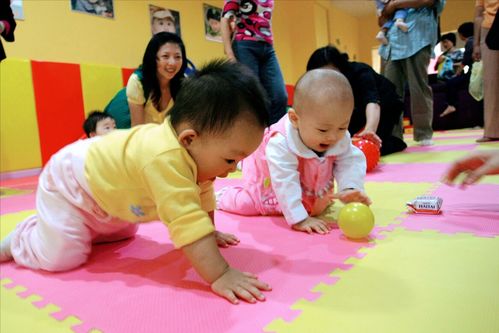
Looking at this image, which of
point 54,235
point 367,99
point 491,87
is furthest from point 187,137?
point 491,87

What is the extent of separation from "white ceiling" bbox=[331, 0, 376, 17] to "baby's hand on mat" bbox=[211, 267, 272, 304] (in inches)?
322

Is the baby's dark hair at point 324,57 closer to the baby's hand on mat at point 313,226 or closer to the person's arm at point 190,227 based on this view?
the baby's hand on mat at point 313,226

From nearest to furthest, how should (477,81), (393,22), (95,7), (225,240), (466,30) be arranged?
1. (225,240)
2. (393,22)
3. (95,7)
4. (477,81)
5. (466,30)

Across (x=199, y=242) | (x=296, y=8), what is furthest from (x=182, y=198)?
(x=296, y=8)

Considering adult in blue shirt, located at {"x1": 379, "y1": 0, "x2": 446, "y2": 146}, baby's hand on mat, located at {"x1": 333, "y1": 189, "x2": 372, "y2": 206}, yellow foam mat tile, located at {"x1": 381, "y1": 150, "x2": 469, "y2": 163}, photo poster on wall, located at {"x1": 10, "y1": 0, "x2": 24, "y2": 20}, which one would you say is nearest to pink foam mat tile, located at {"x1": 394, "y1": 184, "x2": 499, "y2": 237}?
baby's hand on mat, located at {"x1": 333, "y1": 189, "x2": 372, "y2": 206}

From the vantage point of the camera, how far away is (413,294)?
0.70m

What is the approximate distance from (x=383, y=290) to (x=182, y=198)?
1.37ft

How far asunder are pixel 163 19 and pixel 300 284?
3.97 metres

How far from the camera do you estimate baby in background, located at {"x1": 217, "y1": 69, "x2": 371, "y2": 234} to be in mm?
1097

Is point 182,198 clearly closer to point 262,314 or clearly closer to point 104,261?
point 262,314

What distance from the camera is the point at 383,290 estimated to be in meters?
0.73

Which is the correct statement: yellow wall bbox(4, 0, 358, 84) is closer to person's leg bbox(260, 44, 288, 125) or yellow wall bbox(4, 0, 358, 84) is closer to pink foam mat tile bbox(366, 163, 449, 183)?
person's leg bbox(260, 44, 288, 125)

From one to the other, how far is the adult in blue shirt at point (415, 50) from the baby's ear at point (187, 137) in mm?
2387

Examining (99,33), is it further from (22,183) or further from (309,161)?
(309,161)
